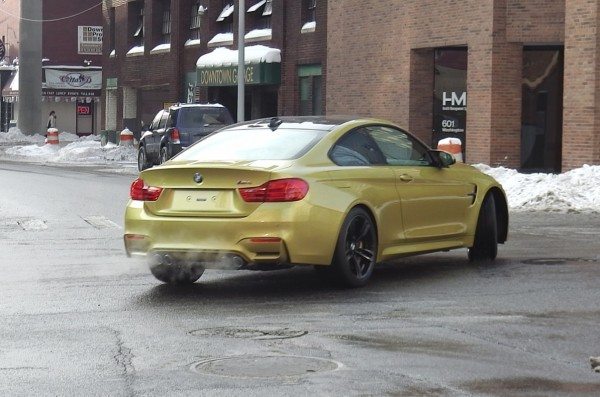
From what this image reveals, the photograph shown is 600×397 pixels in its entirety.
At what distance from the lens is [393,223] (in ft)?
38.6

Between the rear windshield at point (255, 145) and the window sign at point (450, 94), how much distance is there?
19.8m

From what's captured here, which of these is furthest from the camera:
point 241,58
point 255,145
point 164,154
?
point 241,58

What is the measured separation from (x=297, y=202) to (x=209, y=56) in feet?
113

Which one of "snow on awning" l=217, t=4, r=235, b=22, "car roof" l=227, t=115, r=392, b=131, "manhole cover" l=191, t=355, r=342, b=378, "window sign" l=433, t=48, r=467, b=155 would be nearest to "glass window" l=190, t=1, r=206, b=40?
"snow on awning" l=217, t=4, r=235, b=22

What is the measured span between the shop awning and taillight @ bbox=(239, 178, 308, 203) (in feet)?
98.4

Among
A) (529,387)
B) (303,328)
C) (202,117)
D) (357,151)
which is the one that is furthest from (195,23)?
(529,387)

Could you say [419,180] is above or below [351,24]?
below

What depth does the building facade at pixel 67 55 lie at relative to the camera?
75.1 metres

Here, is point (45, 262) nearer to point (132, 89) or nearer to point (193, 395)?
point (193, 395)

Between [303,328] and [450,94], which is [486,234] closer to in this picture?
[303,328]

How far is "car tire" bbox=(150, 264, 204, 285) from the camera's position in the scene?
460 inches

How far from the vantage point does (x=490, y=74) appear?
29.3m

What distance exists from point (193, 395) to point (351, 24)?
1151 inches

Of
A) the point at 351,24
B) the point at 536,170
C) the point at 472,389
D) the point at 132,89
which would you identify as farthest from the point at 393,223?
the point at 132,89
